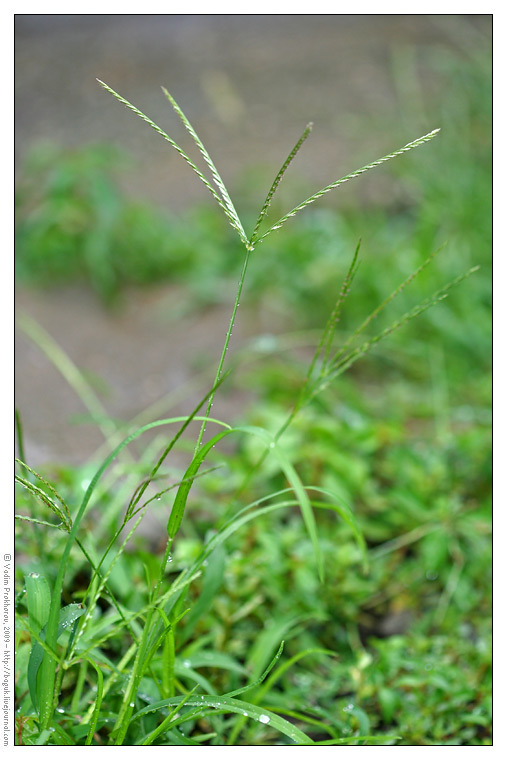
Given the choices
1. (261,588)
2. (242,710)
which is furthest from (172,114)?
(242,710)

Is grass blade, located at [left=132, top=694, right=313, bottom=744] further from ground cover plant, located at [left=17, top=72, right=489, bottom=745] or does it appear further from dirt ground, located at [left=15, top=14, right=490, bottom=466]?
dirt ground, located at [left=15, top=14, right=490, bottom=466]

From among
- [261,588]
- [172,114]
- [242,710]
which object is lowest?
[261,588]

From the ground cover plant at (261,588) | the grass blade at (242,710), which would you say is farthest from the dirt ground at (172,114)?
the grass blade at (242,710)

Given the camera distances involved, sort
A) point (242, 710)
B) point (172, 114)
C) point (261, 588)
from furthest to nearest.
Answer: point (172, 114) < point (261, 588) < point (242, 710)

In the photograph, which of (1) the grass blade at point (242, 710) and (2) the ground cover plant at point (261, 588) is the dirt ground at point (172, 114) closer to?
(2) the ground cover plant at point (261, 588)

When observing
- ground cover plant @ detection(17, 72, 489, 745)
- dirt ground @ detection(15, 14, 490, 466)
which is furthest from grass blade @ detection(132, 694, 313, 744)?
dirt ground @ detection(15, 14, 490, 466)

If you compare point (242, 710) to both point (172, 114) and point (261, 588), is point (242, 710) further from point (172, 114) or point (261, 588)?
point (172, 114)

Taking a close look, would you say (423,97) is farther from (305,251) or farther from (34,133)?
(34,133)
